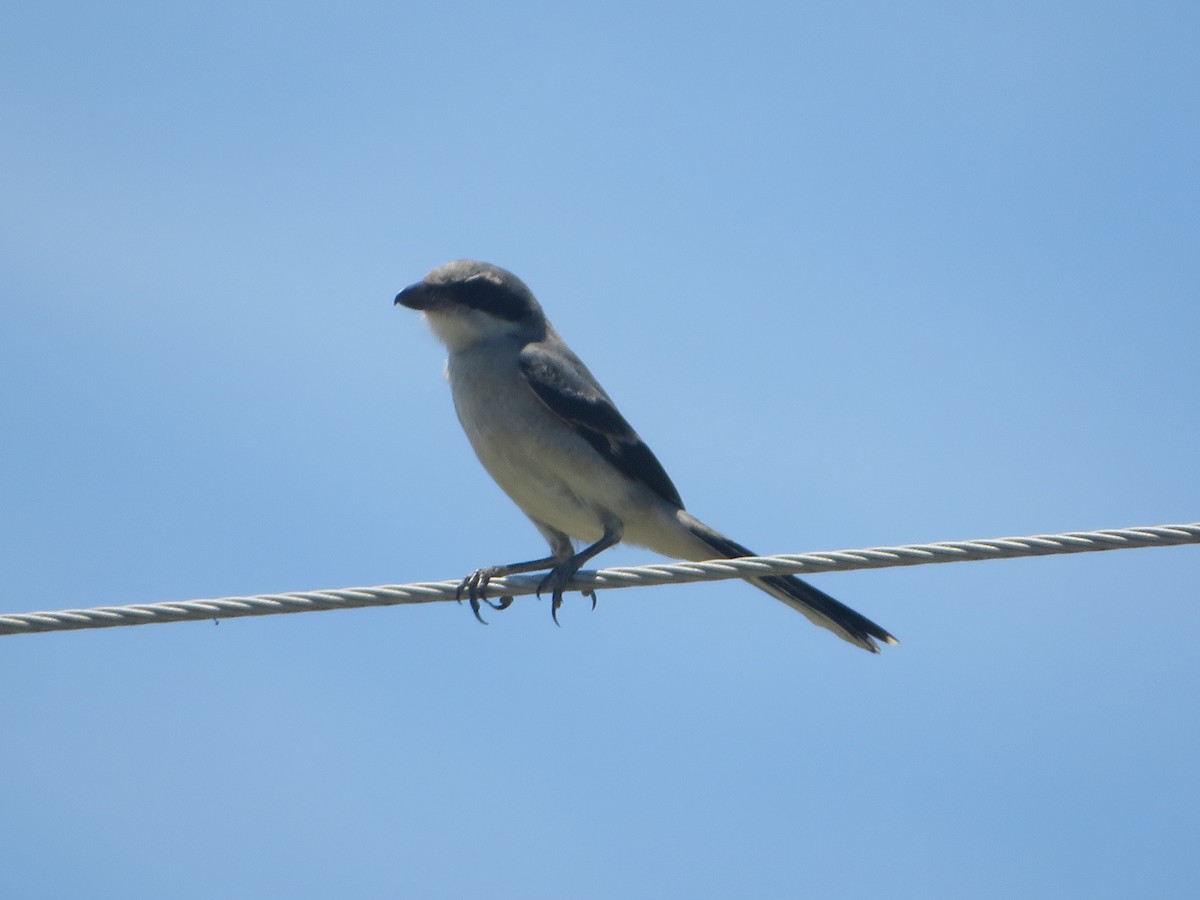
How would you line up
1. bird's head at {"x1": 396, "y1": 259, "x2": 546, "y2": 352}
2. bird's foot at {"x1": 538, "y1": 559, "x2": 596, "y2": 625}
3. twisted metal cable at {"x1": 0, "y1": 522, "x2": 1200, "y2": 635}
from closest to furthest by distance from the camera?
twisted metal cable at {"x1": 0, "y1": 522, "x2": 1200, "y2": 635}, bird's foot at {"x1": 538, "y1": 559, "x2": 596, "y2": 625}, bird's head at {"x1": 396, "y1": 259, "x2": 546, "y2": 352}

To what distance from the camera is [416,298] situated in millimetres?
7676

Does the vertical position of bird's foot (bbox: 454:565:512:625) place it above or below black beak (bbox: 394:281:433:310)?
below

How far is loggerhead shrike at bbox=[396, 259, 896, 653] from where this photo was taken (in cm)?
701

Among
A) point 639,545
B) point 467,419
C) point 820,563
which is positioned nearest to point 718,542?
point 639,545

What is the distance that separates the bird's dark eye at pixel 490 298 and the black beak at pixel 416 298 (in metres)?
0.15

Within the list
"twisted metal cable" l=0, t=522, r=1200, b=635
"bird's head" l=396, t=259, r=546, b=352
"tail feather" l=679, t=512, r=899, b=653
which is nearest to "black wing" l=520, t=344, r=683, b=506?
"bird's head" l=396, t=259, r=546, b=352

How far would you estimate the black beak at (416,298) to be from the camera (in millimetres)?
7668

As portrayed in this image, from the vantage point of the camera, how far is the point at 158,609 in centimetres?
472

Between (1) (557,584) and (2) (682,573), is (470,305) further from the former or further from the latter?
(2) (682,573)

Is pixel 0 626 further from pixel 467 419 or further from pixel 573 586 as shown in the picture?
pixel 467 419

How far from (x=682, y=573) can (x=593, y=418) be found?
7.59 ft

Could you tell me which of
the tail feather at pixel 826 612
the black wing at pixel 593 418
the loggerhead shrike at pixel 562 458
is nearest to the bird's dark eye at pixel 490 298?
the loggerhead shrike at pixel 562 458

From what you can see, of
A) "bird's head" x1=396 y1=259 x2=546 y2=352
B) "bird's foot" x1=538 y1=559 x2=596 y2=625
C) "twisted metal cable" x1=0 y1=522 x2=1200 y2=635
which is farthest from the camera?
"bird's head" x1=396 y1=259 x2=546 y2=352

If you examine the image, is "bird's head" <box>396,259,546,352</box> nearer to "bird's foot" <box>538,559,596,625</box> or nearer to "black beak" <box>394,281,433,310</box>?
"black beak" <box>394,281,433,310</box>
